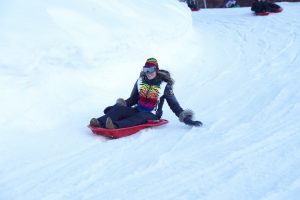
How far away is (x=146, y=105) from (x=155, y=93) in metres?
0.17

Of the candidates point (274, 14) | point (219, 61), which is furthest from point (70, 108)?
point (274, 14)

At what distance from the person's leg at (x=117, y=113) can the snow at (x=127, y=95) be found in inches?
8.5

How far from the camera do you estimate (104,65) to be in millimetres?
7207

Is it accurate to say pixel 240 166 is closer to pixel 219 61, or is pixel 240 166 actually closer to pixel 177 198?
pixel 177 198

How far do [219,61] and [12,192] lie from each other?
599cm

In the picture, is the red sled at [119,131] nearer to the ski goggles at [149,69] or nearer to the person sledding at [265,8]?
the ski goggles at [149,69]

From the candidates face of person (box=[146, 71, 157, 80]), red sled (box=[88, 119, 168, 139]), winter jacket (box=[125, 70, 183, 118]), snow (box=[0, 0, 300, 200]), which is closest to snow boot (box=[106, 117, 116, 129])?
red sled (box=[88, 119, 168, 139])

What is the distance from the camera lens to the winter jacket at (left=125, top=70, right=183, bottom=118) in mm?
5141

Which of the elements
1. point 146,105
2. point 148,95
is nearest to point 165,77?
point 148,95

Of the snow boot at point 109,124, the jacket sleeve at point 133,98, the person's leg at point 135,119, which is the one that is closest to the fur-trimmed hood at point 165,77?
the jacket sleeve at point 133,98

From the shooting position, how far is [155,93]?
17.0ft

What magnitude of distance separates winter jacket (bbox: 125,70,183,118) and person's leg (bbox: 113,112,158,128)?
17 cm

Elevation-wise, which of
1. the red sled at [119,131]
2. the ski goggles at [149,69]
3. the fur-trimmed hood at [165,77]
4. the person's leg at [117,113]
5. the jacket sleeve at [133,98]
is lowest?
the red sled at [119,131]

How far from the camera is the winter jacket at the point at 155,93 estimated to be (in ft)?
16.9
